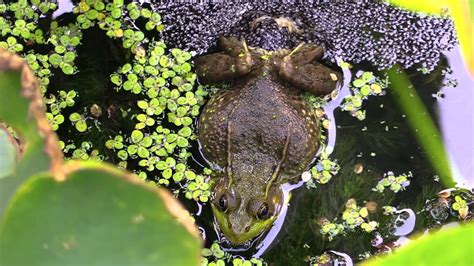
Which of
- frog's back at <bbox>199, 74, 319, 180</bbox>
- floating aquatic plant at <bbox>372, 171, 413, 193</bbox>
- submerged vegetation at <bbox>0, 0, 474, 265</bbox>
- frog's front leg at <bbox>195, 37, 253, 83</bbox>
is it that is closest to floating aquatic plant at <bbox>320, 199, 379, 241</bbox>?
submerged vegetation at <bbox>0, 0, 474, 265</bbox>

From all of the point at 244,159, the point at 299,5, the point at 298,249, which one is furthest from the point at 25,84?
the point at 299,5

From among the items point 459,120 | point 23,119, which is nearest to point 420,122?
point 459,120

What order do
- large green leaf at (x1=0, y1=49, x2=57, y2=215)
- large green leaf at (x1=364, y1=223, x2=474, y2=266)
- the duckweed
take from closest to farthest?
large green leaf at (x1=364, y1=223, x2=474, y2=266) → large green leaf at (x1=0, y1=49, x2=57, y2=215) → the duckweed

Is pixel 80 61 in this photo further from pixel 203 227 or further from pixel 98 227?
pixel 98 227

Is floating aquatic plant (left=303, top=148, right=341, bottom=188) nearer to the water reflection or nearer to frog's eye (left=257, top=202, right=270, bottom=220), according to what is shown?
frog's eye (left=257, top=202, right=270, bottom=220)

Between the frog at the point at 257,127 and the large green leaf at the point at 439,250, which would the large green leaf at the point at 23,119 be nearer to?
the large green leaf at the point at 439,250

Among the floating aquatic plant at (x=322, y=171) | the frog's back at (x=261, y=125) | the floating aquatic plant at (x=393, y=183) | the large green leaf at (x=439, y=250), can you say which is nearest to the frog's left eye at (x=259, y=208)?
the frog's back at (x=261, y=125)
